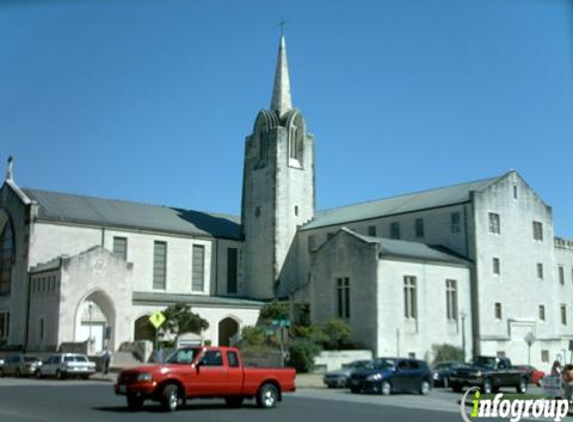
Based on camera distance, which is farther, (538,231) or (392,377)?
(538,231)

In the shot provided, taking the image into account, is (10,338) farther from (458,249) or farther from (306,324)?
(458,249)

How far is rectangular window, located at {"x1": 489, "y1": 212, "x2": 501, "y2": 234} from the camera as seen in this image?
55.0 metres

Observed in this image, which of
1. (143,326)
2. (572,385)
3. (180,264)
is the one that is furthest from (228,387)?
(180,264)

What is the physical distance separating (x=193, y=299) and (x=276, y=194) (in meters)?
12.0

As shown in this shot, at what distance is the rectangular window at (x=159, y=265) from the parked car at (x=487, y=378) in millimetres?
28223

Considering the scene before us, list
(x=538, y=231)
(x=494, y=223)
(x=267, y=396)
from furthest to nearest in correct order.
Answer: (x=538, y=231) < (x=494, y=223) < (x=267, y=396)

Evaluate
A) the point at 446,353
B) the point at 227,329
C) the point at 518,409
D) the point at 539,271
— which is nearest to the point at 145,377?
the point at 518,409

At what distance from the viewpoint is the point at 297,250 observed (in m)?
63.5

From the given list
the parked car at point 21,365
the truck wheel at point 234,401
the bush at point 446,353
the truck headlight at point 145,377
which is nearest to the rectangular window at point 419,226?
the bush at point 446,353

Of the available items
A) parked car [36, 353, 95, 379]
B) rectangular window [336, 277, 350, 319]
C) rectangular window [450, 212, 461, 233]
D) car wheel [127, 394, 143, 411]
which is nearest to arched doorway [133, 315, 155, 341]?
parked car [36, 353, 95, 379]

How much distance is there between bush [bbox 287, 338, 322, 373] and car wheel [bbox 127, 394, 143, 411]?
23.3 m

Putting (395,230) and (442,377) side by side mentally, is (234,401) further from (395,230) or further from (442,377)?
(395,230)

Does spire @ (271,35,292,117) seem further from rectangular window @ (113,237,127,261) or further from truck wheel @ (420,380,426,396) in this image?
truck wheel @ (420,380,426,396)

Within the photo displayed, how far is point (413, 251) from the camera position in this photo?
169 feet
